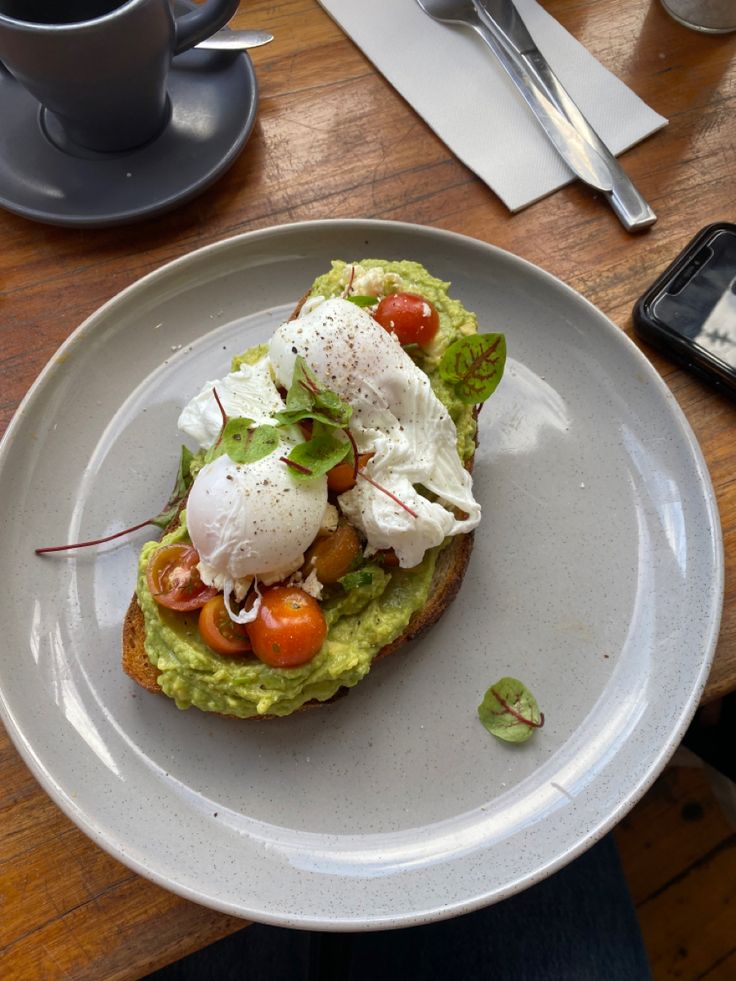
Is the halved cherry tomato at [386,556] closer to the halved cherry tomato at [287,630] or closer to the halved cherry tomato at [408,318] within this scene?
the halved cherry tomato at [287,630]

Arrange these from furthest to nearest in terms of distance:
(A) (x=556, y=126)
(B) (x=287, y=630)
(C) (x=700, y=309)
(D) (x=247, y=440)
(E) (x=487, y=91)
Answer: (E) (x=487, y=91)
(A) (x=556, y=126)
(C) (x=700, y=309)
(D) (x=247, y=440)
(B) (x=287, y=630)

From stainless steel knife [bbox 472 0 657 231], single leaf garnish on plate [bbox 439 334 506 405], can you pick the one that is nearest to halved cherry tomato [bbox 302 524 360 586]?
single leaf garnish on plate [bbox 439 334 506 405]

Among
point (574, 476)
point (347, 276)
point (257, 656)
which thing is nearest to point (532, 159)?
point (347, 276)

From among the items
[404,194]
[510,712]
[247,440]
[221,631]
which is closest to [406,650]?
[510,712]

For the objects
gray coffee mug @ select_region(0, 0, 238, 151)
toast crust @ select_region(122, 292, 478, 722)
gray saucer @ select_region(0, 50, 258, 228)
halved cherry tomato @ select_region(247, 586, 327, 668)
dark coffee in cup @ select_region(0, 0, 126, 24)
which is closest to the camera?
halved cherry tomato @ select_region(247, 586, 327, 668)

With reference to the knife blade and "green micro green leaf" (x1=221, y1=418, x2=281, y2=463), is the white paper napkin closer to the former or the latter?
the knife blade

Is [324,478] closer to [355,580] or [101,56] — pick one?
[355,580]
